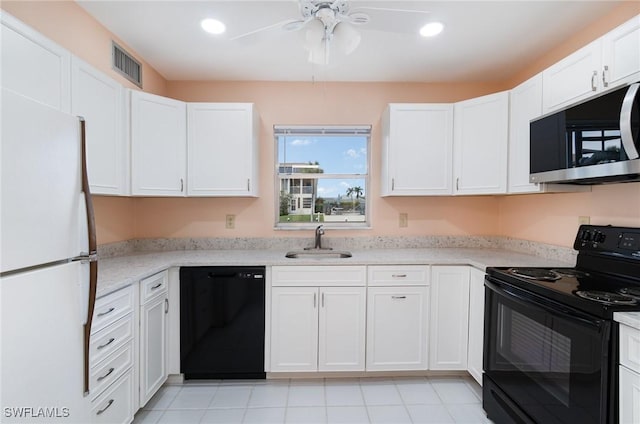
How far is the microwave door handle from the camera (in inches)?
47.8

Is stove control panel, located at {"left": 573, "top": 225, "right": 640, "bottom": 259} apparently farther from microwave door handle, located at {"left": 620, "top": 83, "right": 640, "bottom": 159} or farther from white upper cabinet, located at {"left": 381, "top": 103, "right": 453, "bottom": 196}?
white upper cabinet, located at {"left": 381, "top": 103, "right": 453, "bottom": 196}

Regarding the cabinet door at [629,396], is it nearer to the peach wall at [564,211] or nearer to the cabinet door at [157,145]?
the peach wall at [564,211]

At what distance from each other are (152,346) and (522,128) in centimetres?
296

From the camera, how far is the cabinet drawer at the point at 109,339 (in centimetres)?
A: 140

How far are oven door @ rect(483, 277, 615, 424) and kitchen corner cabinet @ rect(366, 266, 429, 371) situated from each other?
0.46 m

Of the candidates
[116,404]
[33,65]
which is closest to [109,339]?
[116,404]

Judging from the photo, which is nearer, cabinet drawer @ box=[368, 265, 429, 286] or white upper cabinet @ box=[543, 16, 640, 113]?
white upper cabinet @ box=[543, 16, 640, 113]

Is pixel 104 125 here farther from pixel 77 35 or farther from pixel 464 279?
pixel 464 279

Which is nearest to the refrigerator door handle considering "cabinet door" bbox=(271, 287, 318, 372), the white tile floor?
the white tile floor

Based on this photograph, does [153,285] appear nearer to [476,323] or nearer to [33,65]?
[33,65]

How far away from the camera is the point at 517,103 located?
2.10 metres

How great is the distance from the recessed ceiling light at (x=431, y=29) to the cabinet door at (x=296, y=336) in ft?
6.75

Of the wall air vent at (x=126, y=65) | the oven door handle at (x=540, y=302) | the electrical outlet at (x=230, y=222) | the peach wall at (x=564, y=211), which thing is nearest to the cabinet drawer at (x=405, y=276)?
the oven door handle at (x=540, y=302)

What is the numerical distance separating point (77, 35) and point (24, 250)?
1649 mm
